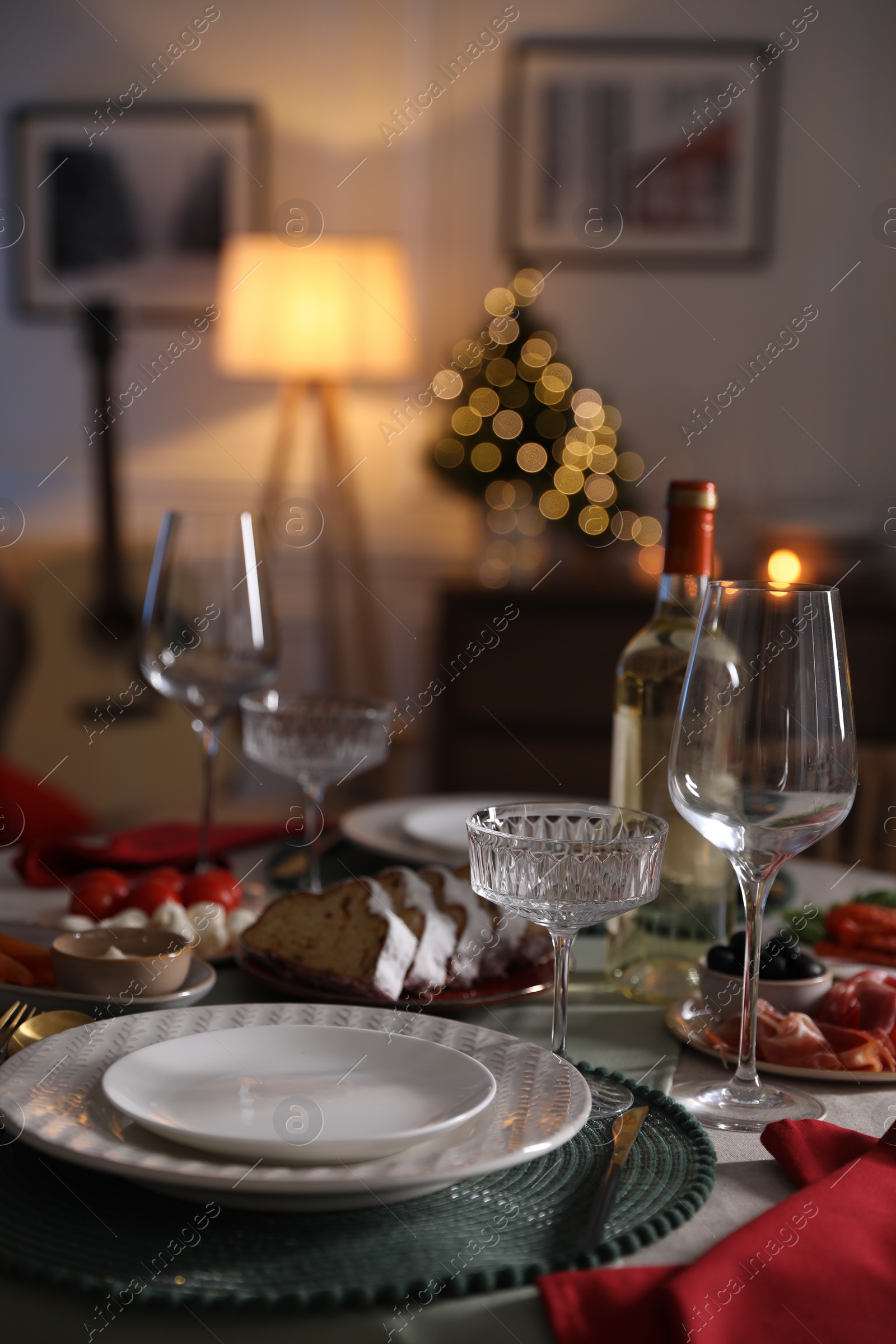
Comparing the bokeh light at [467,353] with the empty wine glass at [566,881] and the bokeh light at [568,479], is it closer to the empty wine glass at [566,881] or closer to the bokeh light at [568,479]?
the bokeh light at [568,479]

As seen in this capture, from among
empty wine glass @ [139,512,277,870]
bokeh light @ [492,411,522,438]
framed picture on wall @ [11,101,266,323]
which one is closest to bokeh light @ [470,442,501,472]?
bokeh light @ [492,411,522,438]

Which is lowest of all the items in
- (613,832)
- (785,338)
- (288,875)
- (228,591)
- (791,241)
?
(288,875)

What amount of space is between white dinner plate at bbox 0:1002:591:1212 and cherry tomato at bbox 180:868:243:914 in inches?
13.3

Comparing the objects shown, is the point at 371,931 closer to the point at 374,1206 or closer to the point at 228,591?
the point at 374,1206

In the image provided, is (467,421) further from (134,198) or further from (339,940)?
(339,940)

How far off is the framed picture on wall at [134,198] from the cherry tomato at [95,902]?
282 centimetres

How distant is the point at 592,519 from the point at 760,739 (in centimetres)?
267

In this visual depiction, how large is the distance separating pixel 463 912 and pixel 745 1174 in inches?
12.2

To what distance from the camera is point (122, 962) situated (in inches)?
31.8

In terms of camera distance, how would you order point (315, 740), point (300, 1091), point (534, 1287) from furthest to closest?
point (315, 740), point (300, 1091), point (534, 1287)

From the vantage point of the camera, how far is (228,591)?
123 centimetres

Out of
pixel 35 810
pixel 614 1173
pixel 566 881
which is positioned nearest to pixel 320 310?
pixel 35 810

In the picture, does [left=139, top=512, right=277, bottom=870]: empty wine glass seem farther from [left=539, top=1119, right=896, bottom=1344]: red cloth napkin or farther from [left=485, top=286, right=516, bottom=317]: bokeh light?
[left=485, top=286, right=516, bottom=317]: bokeh light

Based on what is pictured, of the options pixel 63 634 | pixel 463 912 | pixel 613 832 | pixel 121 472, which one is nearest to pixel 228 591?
pixel 463 912
